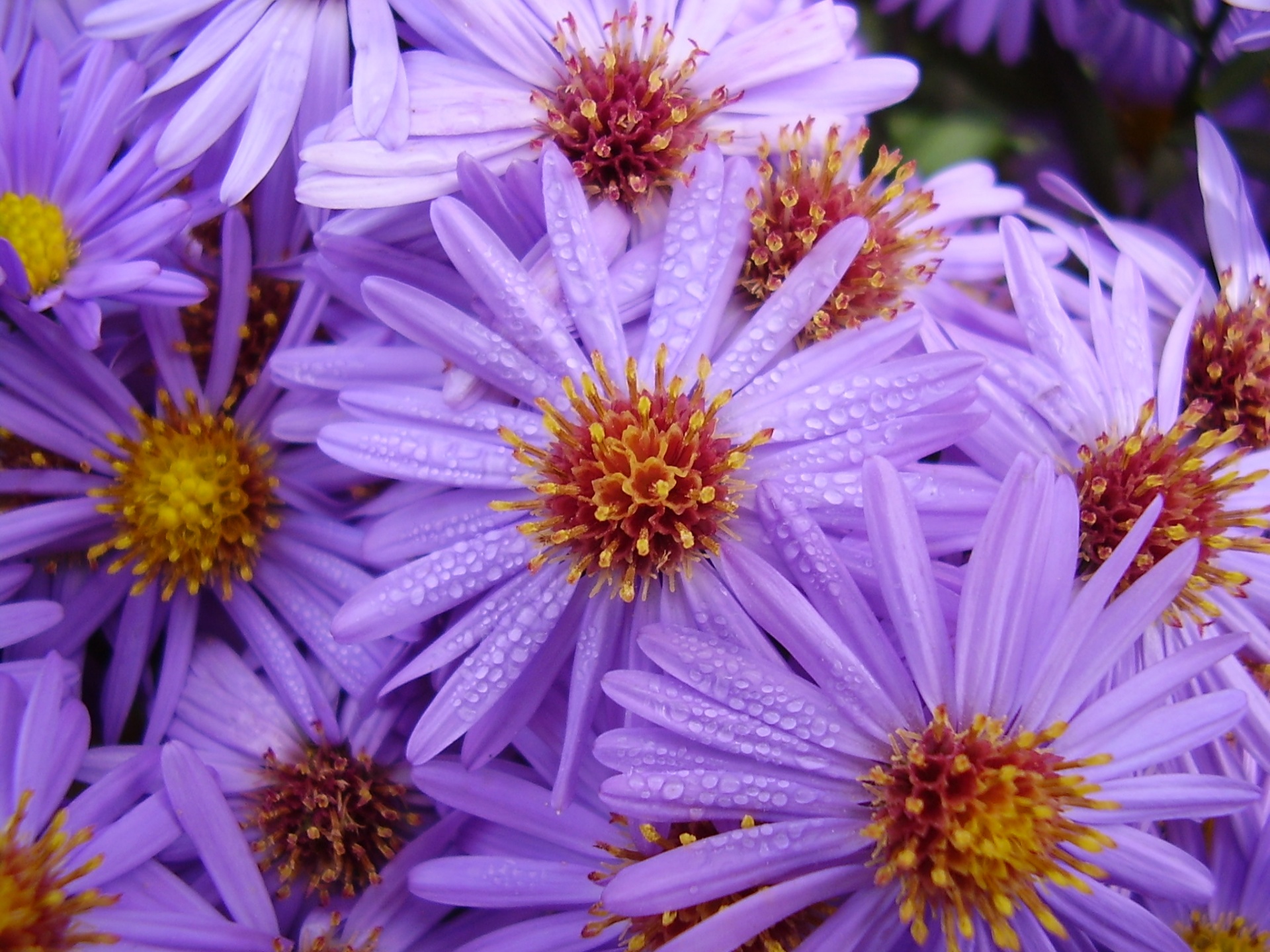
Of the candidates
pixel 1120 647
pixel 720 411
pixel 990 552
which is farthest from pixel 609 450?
pixel 1120 647

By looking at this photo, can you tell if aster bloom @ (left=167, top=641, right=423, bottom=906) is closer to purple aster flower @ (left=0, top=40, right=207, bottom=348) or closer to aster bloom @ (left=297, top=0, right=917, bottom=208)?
purple aster flower @ (left=0, top=40, right=207, bottom=348)

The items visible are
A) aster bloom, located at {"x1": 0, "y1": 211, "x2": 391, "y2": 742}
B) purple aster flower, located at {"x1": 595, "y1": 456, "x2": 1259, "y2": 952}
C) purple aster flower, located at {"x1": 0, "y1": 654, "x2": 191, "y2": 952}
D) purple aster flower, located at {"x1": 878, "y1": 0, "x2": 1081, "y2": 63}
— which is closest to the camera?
purple aster flower, located at {"x1": 595, "y1": 456, "x2": 1259, "y2": 952}

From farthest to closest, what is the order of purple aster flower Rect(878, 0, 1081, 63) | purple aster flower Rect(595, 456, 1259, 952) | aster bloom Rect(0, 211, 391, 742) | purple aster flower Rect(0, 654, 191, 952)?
1. purple aster flower Rect(878, 0, 1081, 63)
2. aster bloom Rect(0, 211, 391, 742)
3. purple aster flower Rect(0, 654, 191, 952)
4. purple aster flower Rect(595, 456, 1259, 952)

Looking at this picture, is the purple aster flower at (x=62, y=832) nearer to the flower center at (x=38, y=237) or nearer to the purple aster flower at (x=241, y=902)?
the purple aster flower at (x=241, y=902)

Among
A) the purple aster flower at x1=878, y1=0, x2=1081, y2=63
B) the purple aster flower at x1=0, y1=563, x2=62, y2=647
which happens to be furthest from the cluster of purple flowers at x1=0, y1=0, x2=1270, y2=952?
the purple aster flower at x1=878, y1=0, x2=1081, y2=63

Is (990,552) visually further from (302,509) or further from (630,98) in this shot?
(302,509)

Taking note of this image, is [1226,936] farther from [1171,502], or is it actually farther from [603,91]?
[603,91]
